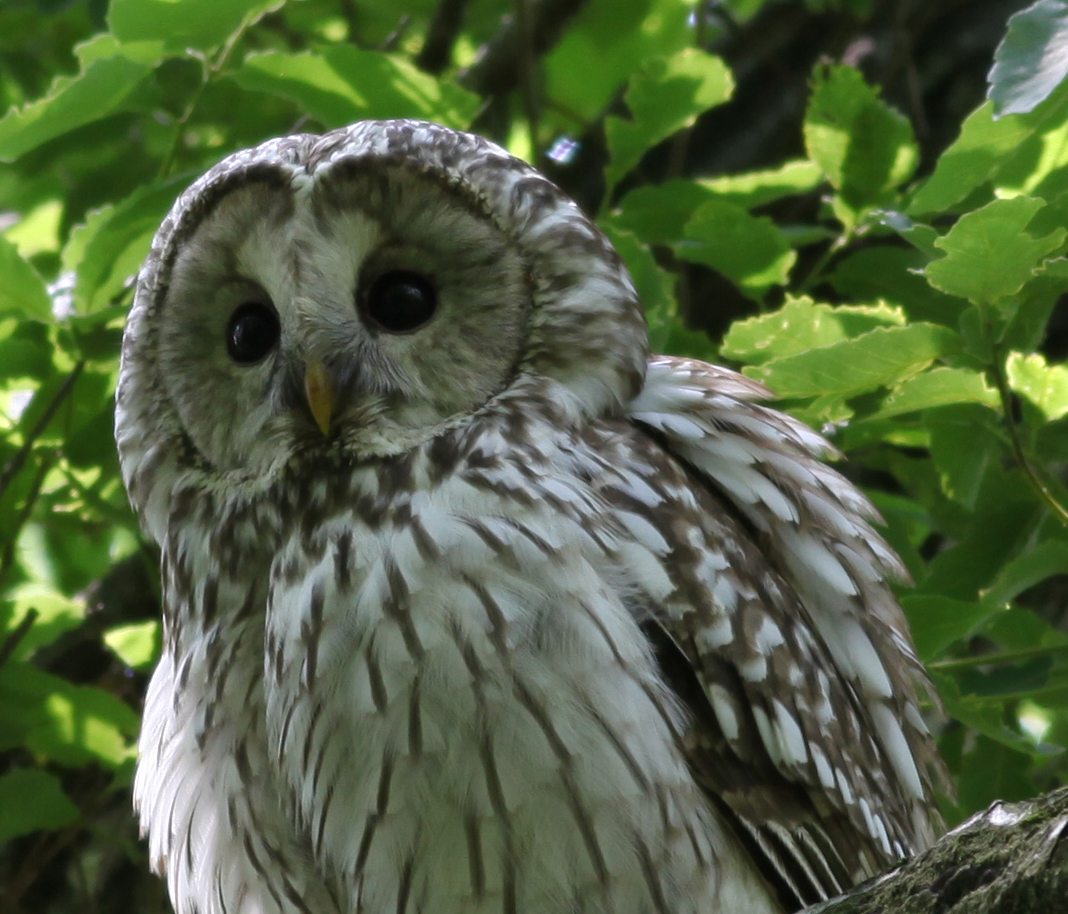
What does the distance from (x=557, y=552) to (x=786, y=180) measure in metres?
1.36

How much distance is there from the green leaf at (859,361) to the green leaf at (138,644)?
1.65 meters

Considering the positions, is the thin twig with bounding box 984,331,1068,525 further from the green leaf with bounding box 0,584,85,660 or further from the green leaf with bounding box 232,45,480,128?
the green leaf with bounding box 0,584,85,660

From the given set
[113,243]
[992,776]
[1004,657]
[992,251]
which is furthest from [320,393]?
[992,776]

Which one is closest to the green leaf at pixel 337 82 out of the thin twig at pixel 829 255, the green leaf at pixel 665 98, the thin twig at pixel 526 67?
the green leaf at pixel 665 98

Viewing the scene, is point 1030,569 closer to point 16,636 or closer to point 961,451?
point 961,451

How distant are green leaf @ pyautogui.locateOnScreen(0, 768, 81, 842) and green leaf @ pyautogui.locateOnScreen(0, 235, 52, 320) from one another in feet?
3.20

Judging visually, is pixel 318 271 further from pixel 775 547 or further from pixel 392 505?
pixel 775 547

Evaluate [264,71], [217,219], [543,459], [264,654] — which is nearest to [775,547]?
[543,459]

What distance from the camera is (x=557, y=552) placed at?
87.4 inches

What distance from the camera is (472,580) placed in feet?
7.19

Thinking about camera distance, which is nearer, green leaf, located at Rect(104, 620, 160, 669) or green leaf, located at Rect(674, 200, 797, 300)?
green leaf, located at Rect(674, 200, 797, 300)

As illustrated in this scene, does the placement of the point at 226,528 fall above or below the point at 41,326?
below

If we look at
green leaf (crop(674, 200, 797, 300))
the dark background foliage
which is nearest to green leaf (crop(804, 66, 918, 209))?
the dark background foliage

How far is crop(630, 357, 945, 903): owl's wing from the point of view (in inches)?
91.4
